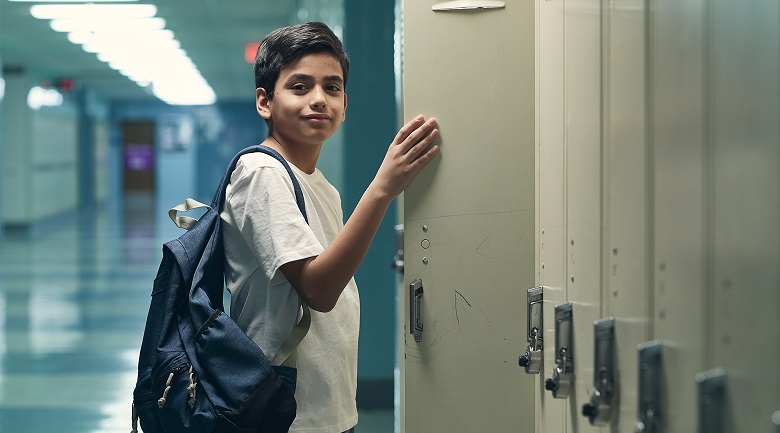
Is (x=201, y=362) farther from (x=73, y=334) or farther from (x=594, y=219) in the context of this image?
(x=73, y=334)

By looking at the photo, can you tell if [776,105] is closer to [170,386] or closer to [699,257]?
[699,257]

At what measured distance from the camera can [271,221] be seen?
1761mm

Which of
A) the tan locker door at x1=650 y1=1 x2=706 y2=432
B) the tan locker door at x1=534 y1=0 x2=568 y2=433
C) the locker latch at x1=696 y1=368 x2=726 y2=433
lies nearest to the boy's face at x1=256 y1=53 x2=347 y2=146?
the tan locker door at x1=534 y1=0 x2=568 y2=433

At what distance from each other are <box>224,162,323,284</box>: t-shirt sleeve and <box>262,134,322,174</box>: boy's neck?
0.15 meters

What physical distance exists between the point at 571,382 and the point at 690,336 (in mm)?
679

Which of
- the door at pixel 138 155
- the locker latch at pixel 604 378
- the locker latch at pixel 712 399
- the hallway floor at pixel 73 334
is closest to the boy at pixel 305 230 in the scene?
the locker latch at pixel 604 378

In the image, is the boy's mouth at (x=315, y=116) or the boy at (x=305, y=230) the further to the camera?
the boy's mouth at (x=315, y=116)

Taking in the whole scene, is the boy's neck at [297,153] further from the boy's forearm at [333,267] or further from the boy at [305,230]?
the boy's forearm at [333,267]

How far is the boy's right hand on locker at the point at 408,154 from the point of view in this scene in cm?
202

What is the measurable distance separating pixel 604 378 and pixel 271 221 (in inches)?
28.0

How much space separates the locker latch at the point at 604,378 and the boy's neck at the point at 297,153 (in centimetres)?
81

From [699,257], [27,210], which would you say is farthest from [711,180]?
[27,210]

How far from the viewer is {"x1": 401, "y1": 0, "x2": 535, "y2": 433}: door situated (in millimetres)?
2188

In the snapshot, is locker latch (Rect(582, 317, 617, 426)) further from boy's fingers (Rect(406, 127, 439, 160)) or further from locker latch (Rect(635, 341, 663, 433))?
boy's fingers (Rect(406, 127, 439, 160))
